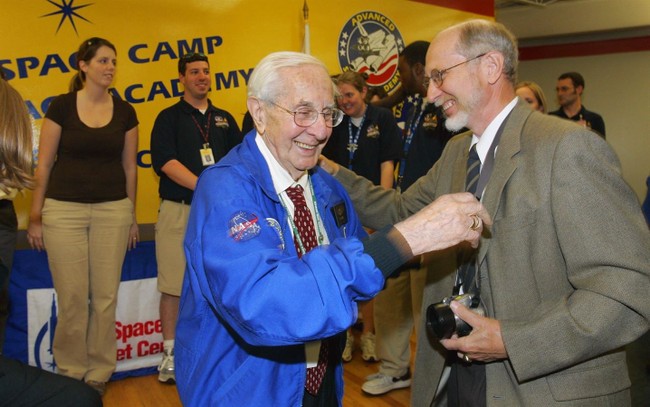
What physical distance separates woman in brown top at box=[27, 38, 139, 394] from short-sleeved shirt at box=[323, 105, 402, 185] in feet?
4.60

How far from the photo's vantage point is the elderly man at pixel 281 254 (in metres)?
1.22

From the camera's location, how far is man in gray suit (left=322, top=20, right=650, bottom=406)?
149cm

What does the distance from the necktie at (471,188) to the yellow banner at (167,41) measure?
391 centimetres

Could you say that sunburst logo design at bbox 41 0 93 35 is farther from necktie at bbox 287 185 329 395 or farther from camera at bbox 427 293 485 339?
camera at bbox 427 293 485 339

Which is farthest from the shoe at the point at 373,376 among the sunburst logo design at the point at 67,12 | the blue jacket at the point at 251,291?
the sunburst logo design at the point at 67,12

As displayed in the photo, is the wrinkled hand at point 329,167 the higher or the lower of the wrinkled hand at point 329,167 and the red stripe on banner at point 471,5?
the lower

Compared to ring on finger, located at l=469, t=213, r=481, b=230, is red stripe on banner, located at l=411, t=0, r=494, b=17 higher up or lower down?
higher up

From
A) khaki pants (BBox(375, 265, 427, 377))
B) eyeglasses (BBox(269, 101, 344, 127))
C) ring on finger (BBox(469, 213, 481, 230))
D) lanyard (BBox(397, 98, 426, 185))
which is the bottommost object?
khaki pants (BBox(375, 265, 427, 377))

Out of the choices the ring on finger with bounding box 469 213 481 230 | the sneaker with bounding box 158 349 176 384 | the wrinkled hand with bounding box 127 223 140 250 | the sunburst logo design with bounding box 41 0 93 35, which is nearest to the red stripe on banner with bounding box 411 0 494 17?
the sunburst logo design with bounding box 41 0 93 35

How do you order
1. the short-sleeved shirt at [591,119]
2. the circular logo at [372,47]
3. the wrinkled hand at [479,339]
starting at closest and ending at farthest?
the wrinkled hand at [479,339] → the short-sleeved shirt at [591,119] → the circular logo at [372,47]

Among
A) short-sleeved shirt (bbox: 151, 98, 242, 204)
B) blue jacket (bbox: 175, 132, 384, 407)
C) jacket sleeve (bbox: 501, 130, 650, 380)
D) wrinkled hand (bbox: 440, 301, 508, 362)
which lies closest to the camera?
blue jacket (bbox: 175, 132, 384, 407)

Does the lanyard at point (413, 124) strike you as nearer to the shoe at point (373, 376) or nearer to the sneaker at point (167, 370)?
the shoe at point (373, 376)

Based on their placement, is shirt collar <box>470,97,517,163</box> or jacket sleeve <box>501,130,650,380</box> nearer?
jacket sleeve <box>501,130,650,380</box>

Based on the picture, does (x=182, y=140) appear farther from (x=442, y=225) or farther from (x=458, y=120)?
(x=442, y=225)
